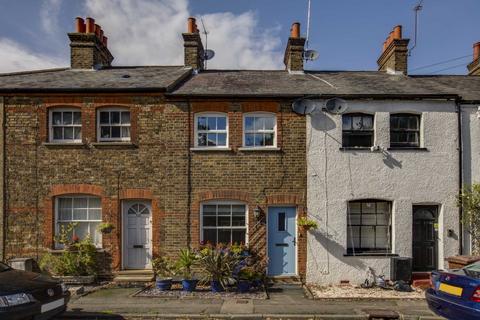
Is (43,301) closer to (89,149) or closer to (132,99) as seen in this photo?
(89,149)

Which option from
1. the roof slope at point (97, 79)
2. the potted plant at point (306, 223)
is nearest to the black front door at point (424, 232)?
the potted plant at point (306, 223)

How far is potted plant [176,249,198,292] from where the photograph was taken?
9.98m

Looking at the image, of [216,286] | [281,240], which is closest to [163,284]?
[216,286]

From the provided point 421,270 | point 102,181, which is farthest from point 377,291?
point 102,181

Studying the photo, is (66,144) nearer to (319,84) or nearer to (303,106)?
(303,106)

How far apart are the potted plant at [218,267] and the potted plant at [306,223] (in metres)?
2.11

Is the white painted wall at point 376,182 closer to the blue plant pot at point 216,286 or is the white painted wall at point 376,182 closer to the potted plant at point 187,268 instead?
the blue plant pot at point 216,286

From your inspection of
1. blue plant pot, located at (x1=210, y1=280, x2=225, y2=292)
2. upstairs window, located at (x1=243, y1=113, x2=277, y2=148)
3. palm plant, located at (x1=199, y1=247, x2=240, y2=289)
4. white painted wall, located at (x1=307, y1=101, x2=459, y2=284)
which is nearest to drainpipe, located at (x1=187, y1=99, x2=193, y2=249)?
palm plant, located at (x1=199, y1=247, x2=240, y2=289)

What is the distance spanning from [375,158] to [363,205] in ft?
4.85

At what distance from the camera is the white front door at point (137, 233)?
11344mm

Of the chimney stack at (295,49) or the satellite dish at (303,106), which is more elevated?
the chimney stack at (295,49)

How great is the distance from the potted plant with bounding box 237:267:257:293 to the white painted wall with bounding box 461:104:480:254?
7.00 meters

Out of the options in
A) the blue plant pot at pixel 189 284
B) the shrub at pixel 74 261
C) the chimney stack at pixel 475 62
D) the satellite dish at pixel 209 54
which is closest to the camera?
the blue plant pot at pixel 189 284

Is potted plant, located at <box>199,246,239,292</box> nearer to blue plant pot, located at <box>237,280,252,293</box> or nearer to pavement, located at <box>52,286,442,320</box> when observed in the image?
blue plant pot, located at <box>237,280,252,293</box>
